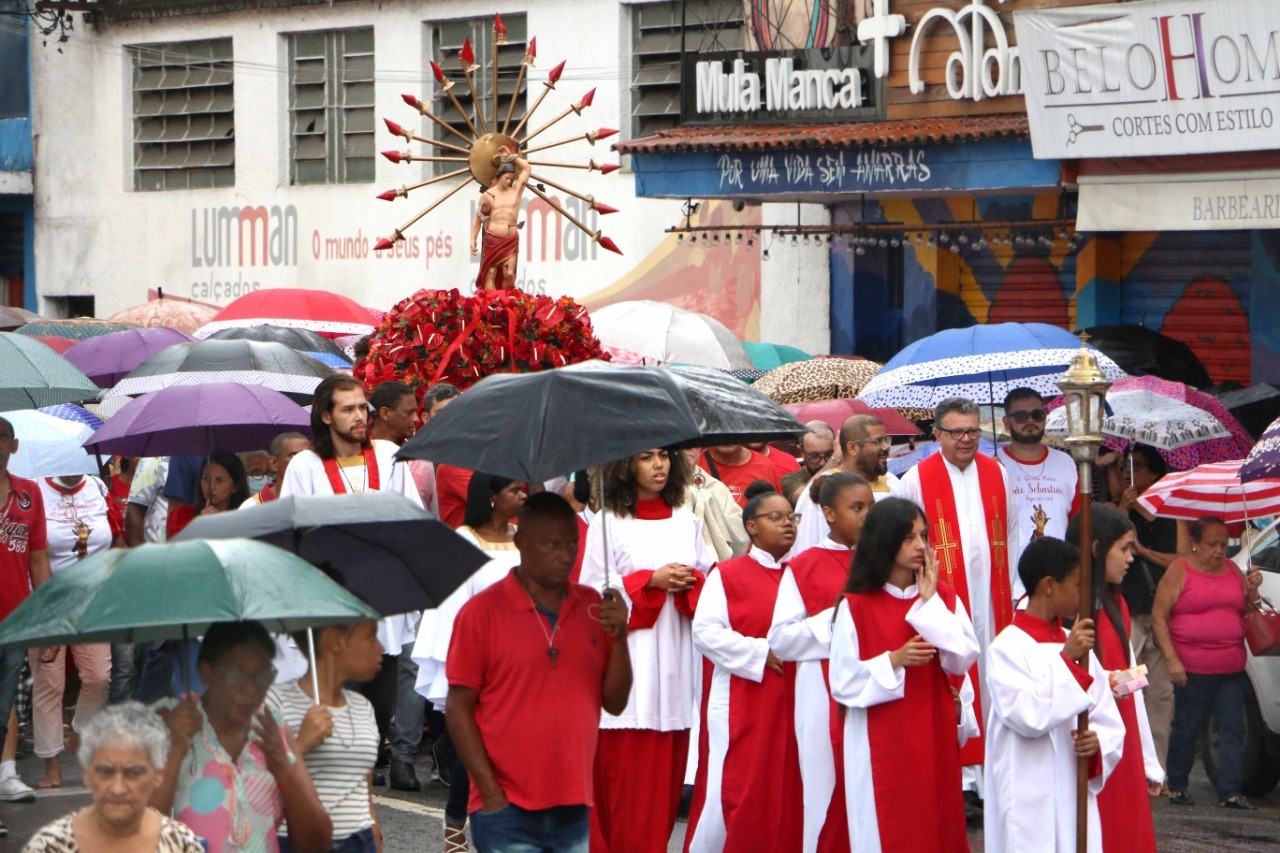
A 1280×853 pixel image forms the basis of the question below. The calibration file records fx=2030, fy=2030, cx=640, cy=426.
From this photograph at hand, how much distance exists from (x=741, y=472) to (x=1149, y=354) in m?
4.68

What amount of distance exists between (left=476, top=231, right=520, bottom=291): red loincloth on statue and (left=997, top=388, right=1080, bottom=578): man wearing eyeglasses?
344 centimetres

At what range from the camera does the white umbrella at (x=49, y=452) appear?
10883 millimetres

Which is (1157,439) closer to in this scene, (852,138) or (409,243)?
(852,138)

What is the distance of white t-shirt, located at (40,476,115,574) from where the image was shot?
426 inches

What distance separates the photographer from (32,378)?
11664 mm

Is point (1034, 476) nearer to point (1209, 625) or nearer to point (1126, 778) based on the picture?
point (1209, 625)

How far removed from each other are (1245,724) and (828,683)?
12.0 ft

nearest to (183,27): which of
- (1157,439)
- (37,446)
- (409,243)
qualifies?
(409,243)

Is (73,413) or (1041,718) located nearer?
(1041,718)

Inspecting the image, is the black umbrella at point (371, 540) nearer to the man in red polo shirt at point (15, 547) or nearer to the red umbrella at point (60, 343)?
the man in red polo shirt at point (15, 547)

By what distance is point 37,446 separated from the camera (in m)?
11.0

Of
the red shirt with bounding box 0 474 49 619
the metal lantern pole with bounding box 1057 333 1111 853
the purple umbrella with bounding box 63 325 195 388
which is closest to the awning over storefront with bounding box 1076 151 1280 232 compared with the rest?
the purple umbrella with bounding box 63 325 195 388

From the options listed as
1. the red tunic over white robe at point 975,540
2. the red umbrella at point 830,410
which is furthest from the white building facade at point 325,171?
the red tunic over white robe at point 975,540

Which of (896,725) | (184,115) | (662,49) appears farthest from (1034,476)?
(184,115)
